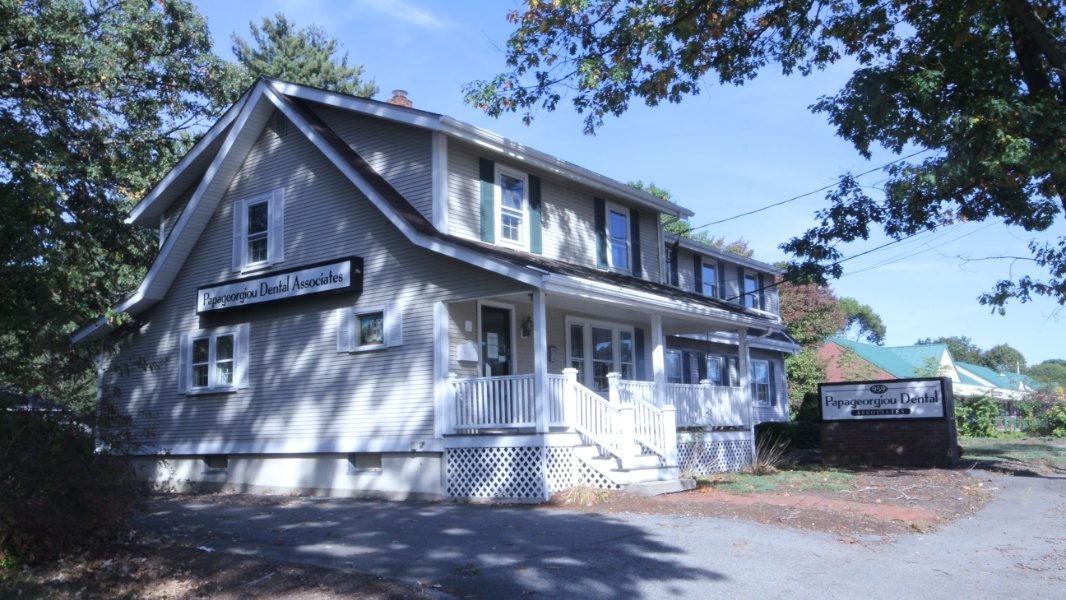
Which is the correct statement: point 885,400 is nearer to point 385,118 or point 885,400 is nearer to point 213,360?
point 385,118

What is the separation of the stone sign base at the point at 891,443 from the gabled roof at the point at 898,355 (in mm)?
23483

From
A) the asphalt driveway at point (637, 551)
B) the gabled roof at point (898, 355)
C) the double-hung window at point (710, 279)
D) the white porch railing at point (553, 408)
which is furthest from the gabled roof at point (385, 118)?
the gabled roof at point (898, 355)

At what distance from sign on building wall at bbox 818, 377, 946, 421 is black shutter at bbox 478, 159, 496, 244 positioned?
31.0 ft

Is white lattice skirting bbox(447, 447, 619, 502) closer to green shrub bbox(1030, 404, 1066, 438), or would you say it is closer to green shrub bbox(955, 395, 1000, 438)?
green shrub bbox(955, 395, 1000, 438)

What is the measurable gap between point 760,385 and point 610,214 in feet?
44.2

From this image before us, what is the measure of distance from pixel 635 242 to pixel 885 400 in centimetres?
677

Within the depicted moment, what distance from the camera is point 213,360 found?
18781 millimetres

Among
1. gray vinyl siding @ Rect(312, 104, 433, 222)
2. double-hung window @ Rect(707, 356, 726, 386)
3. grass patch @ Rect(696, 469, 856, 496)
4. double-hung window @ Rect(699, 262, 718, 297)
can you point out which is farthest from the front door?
double-hung window @ Rect(699, 262, 718, 297)

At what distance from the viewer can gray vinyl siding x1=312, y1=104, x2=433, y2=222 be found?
1638cm

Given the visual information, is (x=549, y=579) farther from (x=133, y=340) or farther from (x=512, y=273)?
(x=133, y=340)

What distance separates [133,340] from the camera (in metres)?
18.4

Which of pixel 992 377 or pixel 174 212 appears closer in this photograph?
pixel 174 212

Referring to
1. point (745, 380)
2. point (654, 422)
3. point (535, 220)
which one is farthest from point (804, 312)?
point (654, 422)

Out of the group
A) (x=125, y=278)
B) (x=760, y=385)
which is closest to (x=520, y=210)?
(x=125, y=278)
